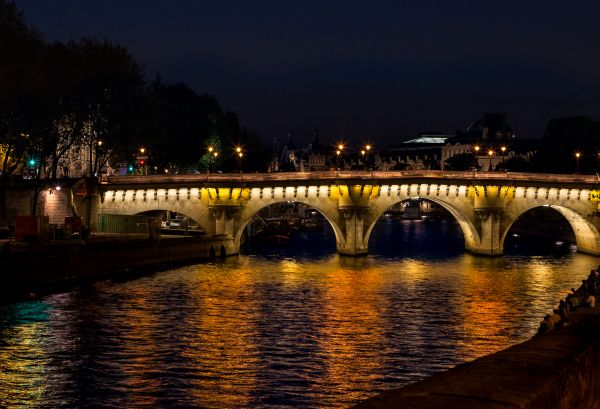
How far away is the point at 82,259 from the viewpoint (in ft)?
207

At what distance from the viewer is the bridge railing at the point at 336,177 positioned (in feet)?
291

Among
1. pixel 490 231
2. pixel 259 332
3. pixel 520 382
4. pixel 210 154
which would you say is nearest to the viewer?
pixel 520 382

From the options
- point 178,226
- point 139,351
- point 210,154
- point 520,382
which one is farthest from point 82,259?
point 210,154

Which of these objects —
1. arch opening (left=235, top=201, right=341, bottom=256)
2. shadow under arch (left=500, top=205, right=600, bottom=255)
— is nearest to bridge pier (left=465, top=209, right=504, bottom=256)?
shadow under arch (left=500, top=205, right=600, bottom=255)

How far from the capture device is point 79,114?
81500mm

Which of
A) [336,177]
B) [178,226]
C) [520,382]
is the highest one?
[336,177]

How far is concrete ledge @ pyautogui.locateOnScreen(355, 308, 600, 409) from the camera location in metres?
7.06

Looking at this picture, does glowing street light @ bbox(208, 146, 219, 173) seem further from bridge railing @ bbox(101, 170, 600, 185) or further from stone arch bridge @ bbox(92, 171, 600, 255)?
stone arch bridge @ bbox(92, 171, 600, 255)

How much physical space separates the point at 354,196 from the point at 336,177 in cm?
262

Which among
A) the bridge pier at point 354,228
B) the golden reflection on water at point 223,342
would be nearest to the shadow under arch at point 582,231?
the bridge pier at point 354,228

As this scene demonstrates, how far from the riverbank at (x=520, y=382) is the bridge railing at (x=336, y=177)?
79.7 meters

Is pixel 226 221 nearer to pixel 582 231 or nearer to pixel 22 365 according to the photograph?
pixel 582 231

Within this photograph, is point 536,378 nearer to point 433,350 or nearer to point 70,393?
point 70,393

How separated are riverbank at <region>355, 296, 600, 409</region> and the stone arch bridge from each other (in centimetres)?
7987
